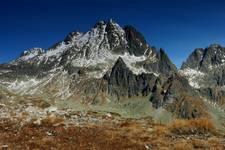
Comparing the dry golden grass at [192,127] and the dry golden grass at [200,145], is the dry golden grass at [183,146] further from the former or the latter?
the dry golden grass at [192,127]

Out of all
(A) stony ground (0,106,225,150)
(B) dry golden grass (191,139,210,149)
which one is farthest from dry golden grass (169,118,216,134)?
(B) dry golden grass (191,139,210,149)

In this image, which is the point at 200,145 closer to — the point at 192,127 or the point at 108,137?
the point at 108,137

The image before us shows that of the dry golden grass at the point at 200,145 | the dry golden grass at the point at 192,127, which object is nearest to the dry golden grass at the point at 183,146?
the dry golden grass at the point at 200,145

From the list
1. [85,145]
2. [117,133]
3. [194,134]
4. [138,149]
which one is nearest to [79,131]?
[117,133]

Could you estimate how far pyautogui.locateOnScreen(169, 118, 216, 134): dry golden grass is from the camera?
32.3 m

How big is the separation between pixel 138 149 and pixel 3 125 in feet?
49.5

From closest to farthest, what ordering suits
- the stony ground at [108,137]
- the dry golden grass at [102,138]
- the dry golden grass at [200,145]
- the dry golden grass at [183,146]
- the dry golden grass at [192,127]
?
the dry golden grass at [183,146], the dry golden grass at [102,138], the stony ground at [108,137], the dry golden grass at [200,145], the dry golden grass at [192,127]

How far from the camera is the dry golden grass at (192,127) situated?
32281 millimetres

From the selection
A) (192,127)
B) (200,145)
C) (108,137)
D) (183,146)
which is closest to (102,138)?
(108,137)

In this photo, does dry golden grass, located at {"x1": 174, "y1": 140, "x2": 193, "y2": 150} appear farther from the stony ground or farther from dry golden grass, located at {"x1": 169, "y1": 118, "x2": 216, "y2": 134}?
dry golden grass, located at {"x1": 169, "y1": 118, "x2": 216, "y2": 134}

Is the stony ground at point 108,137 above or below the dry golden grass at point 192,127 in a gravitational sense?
below

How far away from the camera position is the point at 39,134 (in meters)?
28.2

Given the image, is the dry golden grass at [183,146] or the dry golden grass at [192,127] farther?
the dry golden grass at [192,127]

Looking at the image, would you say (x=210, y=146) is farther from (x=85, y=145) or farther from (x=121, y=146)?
(x=85, y=145)
